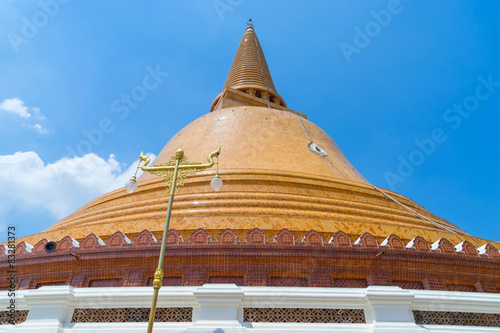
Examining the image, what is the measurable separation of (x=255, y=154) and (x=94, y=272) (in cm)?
709

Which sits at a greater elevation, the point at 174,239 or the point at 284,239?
the point at 284,239

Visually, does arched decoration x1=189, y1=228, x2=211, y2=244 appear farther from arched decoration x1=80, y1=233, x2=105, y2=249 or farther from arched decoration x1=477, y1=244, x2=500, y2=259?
arched decoration x1=477, y1=244, x2=500, y2=259

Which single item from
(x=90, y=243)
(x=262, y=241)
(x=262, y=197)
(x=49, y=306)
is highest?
(x=262, y=197)

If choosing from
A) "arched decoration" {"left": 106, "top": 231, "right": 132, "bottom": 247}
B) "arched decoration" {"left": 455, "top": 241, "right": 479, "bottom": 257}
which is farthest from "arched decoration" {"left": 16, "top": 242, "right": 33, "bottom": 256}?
"arched decoration" {"left": 455, "top": 241, "right": 479, "bottom": 257}

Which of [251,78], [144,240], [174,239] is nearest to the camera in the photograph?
[174,239]

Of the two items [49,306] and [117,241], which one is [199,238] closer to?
[117,241]

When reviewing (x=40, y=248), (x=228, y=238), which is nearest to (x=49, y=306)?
(x=40, y=248)

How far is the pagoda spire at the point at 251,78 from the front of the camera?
875 inches

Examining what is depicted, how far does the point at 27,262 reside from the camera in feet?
23.7

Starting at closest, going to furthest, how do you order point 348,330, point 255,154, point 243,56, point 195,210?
point 348,330
point 195,210
point 255,154
point 243,56

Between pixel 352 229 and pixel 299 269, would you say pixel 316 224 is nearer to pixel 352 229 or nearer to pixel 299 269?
pixel 352 229

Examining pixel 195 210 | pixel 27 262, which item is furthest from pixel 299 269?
pixel 27 262

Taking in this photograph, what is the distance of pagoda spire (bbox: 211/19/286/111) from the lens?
875 inches

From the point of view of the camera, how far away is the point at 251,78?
23.5 metres
